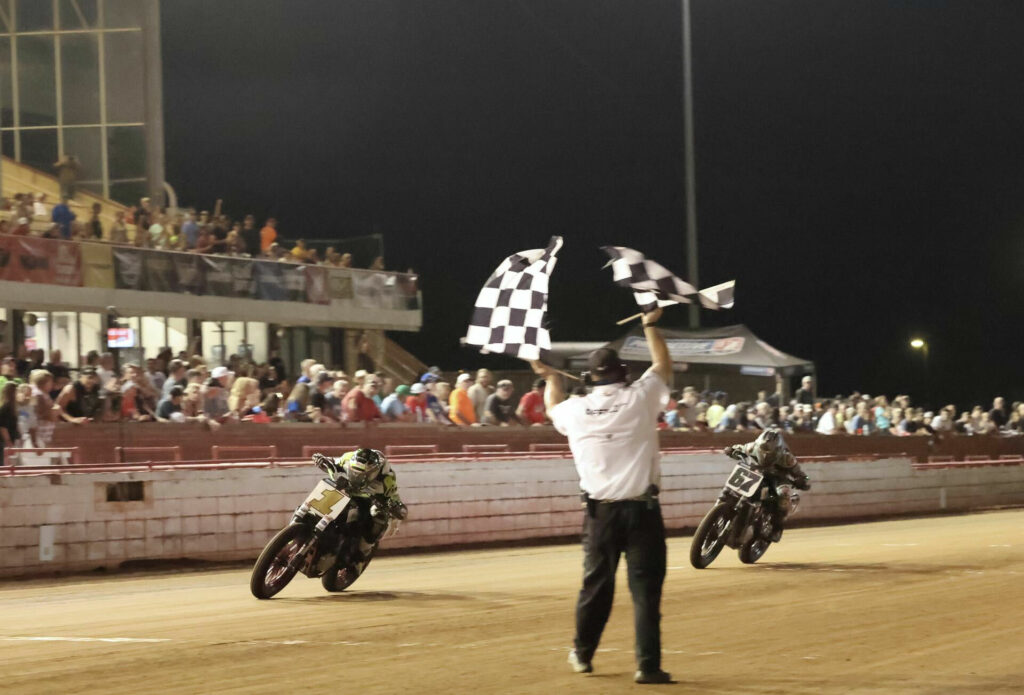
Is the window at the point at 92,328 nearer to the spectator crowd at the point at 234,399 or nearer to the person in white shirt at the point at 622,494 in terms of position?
the spectator crowd at the point at 234,399

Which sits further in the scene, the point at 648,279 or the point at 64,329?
the point at 64,329

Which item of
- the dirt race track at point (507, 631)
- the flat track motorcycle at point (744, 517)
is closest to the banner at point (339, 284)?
the dirt race track at point (507, 631)

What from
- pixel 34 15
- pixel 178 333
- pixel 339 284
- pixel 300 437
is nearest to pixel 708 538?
pixel 300 437

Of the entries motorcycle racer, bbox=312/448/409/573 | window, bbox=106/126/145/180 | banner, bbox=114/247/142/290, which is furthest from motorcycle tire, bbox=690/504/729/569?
window, bbox=106/126/145/180

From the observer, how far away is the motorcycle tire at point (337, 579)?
11.6 metres

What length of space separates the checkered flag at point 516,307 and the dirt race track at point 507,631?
1.69 metres

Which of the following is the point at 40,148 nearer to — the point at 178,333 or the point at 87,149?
the point at 87,149

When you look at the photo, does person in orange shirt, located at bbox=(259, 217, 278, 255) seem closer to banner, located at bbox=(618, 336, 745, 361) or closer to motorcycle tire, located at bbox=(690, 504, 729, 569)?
banner, located at bbox=(618, 336, 745, 361)

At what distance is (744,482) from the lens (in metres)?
14.1

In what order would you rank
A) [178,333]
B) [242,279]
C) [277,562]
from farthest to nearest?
[178,333], [242,279], [277,562]

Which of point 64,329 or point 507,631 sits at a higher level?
point 64,329

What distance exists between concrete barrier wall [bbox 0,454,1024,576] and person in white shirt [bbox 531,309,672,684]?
794 centimetres

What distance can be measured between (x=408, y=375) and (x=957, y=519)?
1564 centimetres

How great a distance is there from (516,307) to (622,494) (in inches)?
91.6
